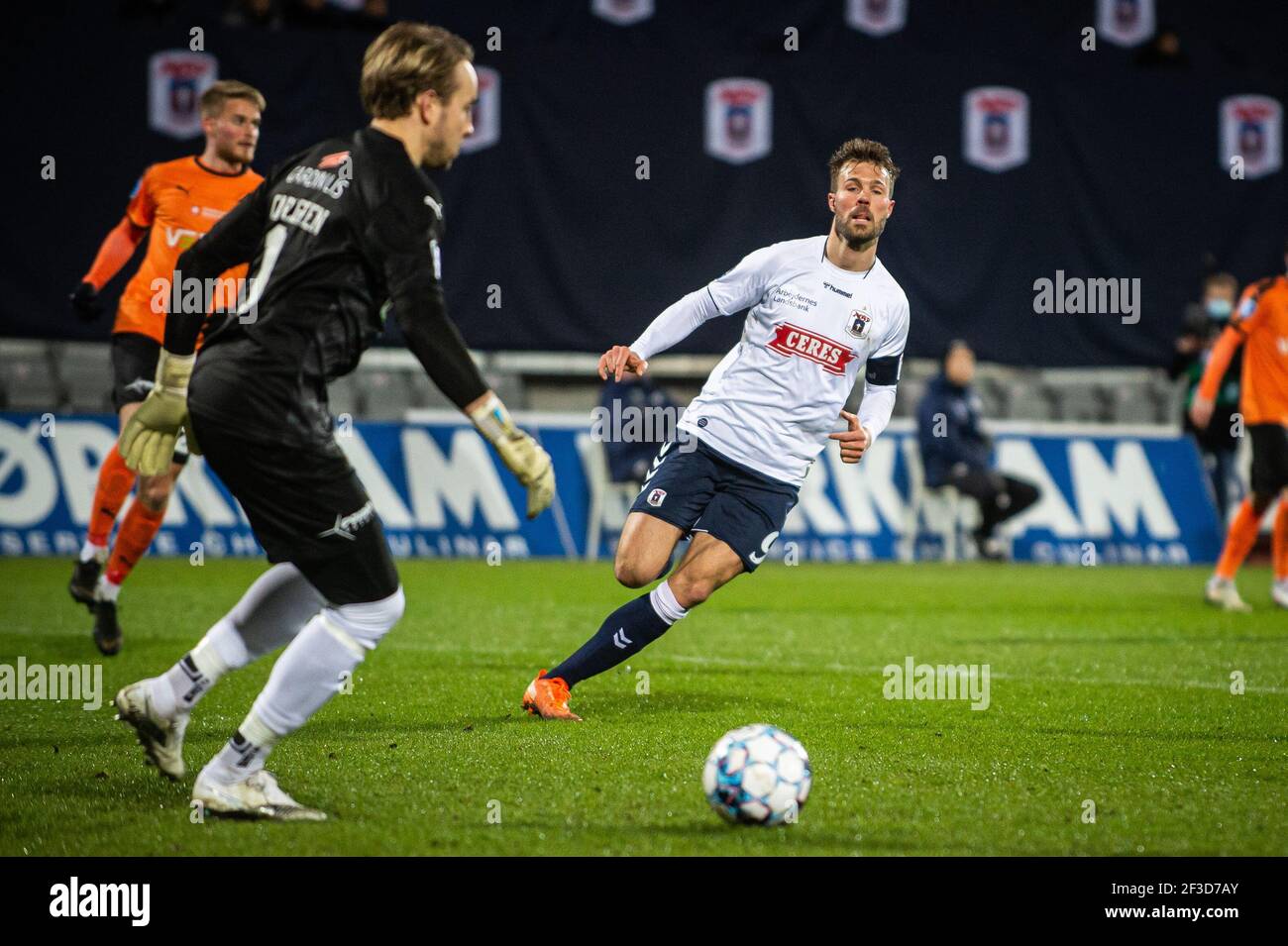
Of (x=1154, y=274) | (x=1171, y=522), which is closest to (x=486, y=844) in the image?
(x=1171, y=522)

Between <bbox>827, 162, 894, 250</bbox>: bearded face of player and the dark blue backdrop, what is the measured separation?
9.29m

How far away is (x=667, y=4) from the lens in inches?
640

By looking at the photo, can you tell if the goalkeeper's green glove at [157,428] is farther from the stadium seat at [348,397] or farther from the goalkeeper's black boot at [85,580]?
the stadium seat at [348,397]

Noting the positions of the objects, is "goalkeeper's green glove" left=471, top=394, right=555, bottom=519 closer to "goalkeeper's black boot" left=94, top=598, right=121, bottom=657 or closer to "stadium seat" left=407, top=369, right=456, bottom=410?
"goalkeeper's black boot" left=94, top=598, right=121, bottom=657

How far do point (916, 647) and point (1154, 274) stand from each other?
971 centimetres

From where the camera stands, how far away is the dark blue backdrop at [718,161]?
1455 cm

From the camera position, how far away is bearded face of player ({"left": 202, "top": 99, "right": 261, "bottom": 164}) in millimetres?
7750

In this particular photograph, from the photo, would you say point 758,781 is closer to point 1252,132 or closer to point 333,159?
point 333,159

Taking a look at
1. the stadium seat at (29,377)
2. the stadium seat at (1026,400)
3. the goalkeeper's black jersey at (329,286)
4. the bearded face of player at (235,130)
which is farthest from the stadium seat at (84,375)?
the goalkeeper's black jersey at (329,286)

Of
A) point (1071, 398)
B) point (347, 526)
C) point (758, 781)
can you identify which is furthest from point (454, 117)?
point (1071, 398)

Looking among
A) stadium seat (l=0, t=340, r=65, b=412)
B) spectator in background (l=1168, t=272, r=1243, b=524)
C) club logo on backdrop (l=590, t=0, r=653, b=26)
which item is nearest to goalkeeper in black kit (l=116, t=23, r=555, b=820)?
stadium seat (l=0, t=340, r=65, b=412)

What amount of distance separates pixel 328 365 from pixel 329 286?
22cm

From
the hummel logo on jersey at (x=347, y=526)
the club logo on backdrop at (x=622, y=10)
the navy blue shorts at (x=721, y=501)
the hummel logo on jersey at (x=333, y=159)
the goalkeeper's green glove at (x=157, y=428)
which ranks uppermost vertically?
the club logo on backdrop at (x=622, y=10)

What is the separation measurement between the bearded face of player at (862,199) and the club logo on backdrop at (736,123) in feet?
32.5
